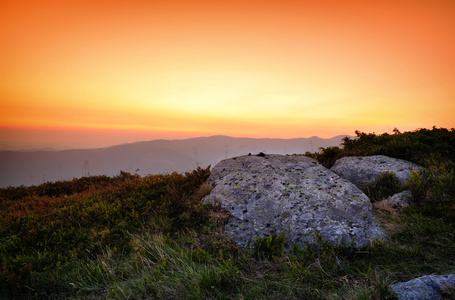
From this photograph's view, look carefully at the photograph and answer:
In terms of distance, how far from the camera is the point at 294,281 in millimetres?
3453

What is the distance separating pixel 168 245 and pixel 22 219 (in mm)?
4897

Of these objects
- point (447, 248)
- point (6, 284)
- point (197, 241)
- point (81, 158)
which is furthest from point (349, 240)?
point (81, 158)

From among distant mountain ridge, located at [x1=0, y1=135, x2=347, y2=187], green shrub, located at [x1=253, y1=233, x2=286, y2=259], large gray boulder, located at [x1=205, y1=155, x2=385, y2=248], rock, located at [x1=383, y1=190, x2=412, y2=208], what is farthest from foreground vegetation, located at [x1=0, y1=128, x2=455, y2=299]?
distant mountain ridge, located at [x1=0, y1=135, x2=347, y2=187]

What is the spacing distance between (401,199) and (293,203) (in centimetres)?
234

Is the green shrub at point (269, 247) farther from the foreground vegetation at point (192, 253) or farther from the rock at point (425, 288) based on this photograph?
the rock at point (425, 288)

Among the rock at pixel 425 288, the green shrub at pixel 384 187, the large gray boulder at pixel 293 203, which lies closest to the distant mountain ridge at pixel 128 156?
the large gray boulder at pixel 293 203

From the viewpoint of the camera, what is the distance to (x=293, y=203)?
562 centimetres

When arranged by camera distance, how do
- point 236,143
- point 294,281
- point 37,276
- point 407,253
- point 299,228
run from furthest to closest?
point 236,143, point 299,228, point 37,276, point 407,253, point 294,281

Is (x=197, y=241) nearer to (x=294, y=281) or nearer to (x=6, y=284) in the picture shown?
(x=294, y=281)

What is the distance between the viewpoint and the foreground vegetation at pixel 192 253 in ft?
11.2

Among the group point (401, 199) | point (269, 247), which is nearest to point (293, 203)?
point (269, 247)

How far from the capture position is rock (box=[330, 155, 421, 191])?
666 cm

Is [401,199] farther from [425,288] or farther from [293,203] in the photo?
[425,288]

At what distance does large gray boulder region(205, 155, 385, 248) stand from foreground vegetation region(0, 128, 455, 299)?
Answer: 323 mm
